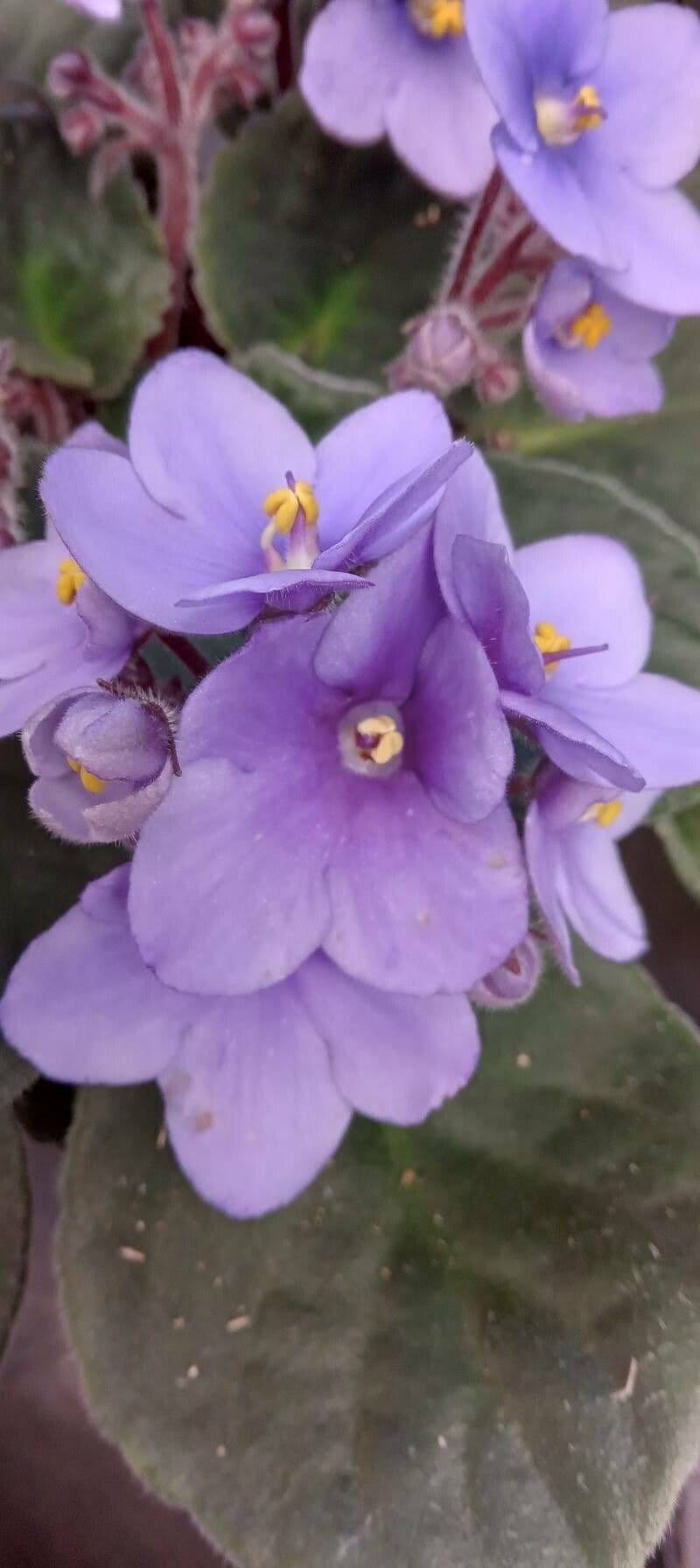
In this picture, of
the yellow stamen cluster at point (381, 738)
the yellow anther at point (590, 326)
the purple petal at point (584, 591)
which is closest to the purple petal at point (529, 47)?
the yellow anther at point (590, 326)

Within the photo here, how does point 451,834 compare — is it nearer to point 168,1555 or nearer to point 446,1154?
point 446,1154

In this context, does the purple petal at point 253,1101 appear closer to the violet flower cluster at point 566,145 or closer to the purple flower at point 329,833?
the purple flower at point 329,833

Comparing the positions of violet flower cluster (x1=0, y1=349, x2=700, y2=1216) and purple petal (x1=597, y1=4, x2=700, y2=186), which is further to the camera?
purple petal (x1=597, y1=4, x2=700, y2=186)

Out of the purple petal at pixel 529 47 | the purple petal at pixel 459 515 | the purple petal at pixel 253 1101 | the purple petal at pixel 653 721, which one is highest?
the purple petal at pixel 529 47

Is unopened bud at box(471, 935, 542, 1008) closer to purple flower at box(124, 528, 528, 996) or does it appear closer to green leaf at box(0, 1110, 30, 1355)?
purple flower at box(124, 528, 528, 996)

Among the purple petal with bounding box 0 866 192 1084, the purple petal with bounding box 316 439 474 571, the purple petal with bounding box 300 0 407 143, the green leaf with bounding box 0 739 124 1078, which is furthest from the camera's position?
the purple petal with bounding box 300 0 407 143

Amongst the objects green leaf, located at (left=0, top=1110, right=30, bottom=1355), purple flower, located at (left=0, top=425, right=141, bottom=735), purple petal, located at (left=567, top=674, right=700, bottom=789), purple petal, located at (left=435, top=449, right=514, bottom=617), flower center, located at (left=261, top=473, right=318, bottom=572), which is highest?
purple petal, located at (left=435, top=449, right=514, bottom=617)

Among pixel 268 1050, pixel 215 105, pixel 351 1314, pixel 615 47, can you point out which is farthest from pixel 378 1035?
pixel 215 105

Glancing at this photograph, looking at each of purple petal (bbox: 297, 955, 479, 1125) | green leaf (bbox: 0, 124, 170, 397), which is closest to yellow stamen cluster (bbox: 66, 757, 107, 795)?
purple petal (bbox: 297, 955, 479, 1125)
